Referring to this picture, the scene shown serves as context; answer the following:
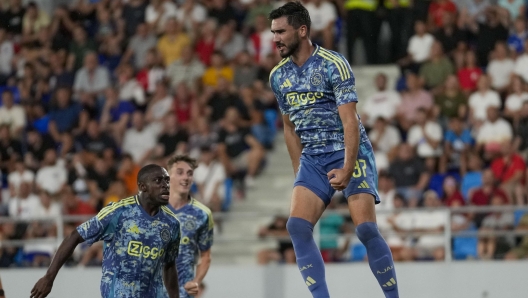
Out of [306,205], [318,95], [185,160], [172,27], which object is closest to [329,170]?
[306,205]

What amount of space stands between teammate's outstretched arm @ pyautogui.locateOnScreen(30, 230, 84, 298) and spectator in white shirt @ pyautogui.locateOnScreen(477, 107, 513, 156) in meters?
7.83

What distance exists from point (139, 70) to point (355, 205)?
435 inches

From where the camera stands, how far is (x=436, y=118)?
575 inches

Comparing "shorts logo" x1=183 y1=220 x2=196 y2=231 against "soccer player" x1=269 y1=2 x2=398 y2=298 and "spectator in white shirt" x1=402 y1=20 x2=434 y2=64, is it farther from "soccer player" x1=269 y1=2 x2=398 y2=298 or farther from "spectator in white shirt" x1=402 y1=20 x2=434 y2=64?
"spectator in white shirt" x1=402 y1=20 x2=434 y2=64

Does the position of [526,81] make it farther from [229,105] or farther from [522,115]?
[229,105]

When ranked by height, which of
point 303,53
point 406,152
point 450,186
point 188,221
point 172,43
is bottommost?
point 188,221

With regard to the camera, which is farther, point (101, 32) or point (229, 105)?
point (101, 32)

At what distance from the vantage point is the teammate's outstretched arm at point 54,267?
281 inches

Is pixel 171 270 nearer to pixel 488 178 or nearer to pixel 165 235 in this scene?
pixel 165 235

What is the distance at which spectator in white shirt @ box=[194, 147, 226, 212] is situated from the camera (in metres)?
15.1

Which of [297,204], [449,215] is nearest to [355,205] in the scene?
[297,204]

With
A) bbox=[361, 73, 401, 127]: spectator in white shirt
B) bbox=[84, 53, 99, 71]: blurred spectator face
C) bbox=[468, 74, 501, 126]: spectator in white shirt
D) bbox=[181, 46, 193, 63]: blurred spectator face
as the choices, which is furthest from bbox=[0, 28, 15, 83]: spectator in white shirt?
bbox=[468, 74, 501, 126]: spectator in white shirt

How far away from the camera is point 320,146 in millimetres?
7508

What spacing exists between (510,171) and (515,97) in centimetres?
131
